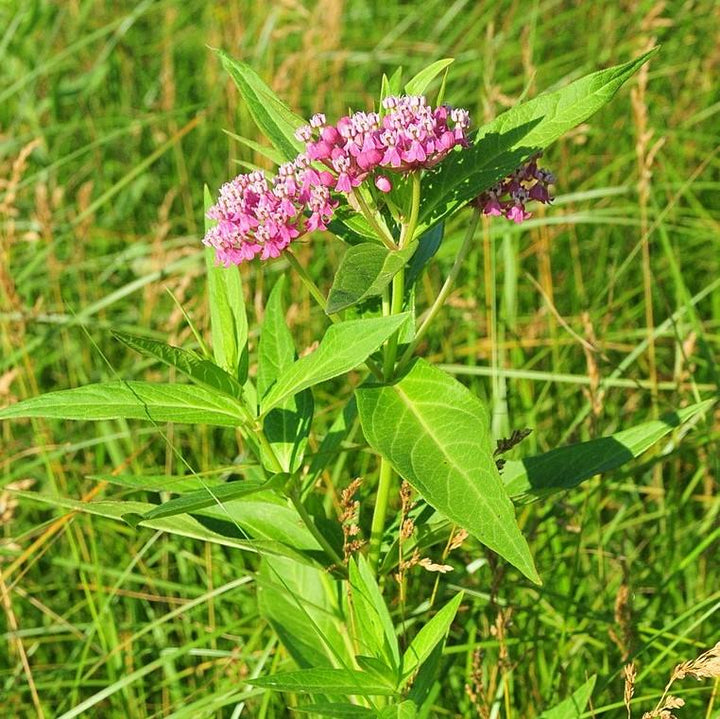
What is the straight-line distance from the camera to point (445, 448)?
171 centimetres

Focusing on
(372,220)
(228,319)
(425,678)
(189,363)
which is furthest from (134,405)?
(425,678)

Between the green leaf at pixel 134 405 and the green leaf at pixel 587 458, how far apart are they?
0.60 m

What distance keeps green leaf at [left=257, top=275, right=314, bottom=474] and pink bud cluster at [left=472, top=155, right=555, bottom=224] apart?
18.7 inches

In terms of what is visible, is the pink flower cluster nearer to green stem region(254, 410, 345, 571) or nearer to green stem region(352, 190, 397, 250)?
green stem region(352, 190, 397, 250)

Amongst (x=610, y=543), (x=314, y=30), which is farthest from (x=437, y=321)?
(x=314, y=30)

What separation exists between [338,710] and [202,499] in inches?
18.7

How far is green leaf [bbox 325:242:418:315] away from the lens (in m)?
1.57

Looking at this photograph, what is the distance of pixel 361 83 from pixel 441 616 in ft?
11.8

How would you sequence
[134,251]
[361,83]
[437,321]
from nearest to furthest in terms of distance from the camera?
1. [437,321]
2. [134,251]
3. [361,83]

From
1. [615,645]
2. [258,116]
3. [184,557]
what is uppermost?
[258,116]

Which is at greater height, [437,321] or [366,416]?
[437,321]

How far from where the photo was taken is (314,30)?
446 centimetres

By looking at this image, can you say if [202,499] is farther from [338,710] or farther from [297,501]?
[338,710]

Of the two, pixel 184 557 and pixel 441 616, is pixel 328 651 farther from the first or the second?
pixel 184 557
